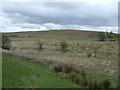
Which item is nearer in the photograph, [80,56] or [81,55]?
[80,56]

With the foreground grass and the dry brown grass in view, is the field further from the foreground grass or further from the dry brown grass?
the foreground grass

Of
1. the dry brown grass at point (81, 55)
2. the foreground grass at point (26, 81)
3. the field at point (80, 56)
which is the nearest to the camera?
the foreground grass at point (26, 81)

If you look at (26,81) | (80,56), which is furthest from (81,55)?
(26,81)

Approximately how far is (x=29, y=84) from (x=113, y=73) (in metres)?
8.56

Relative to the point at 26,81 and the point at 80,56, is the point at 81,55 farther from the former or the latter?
the point at 26,81

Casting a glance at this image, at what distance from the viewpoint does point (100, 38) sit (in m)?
71.9

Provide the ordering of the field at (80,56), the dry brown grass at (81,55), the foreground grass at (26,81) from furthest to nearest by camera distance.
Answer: the dry brown grass at (81,55), the field at (80,56), the foreground grass at (26,81)

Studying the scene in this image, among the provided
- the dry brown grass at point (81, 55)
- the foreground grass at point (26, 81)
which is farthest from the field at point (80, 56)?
the foreground grass at point (26, 81)

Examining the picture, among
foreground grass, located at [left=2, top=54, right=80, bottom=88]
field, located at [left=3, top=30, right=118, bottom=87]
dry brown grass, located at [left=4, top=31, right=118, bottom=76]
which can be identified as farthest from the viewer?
dry brown grass, located at [left=4, top=31, right=118, bottom=76]

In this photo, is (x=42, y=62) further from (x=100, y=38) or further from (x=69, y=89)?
(x=100, y=38)

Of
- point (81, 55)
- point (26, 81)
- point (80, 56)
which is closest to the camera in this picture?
point (26, 81)

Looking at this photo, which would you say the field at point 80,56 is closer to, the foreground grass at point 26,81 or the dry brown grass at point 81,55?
the dry brown grass at point 81,55

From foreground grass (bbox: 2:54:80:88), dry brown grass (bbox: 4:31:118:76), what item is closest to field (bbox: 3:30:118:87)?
dry brown grass (bbox: 4:31:118:76)

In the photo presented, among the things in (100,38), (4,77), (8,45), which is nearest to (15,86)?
(4,77)
